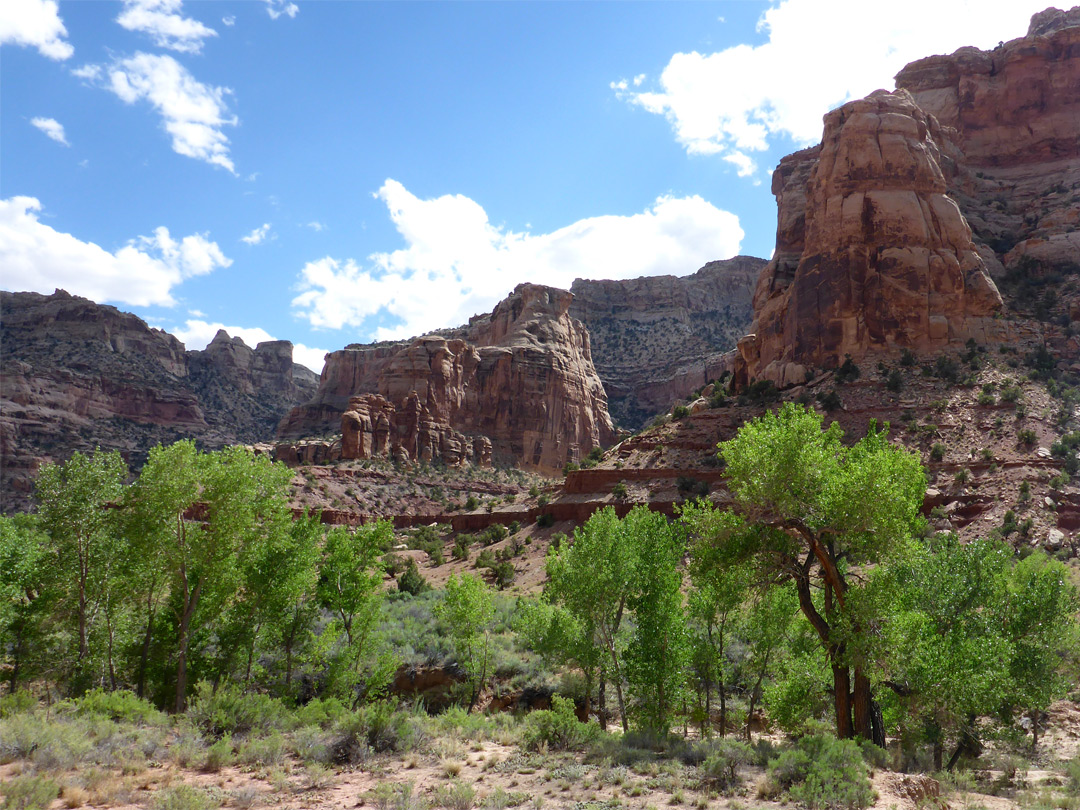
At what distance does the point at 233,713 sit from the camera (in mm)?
16266

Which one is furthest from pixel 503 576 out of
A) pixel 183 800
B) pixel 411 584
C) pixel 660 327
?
pixel 660 327

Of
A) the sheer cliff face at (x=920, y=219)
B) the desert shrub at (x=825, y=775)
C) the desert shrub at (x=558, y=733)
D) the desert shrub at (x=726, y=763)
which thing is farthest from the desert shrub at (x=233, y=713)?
the sheer cliff face at (x=920, y=219)

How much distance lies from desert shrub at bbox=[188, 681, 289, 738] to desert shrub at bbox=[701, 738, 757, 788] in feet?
34.2

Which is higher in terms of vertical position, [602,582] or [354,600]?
[602,582]

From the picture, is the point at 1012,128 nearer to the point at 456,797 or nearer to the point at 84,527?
the point at 456,797

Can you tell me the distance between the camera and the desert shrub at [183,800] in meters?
9.73

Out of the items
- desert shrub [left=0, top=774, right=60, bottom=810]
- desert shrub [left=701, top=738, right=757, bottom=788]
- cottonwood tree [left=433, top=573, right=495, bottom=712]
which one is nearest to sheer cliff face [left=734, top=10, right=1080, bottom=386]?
cottonwood tree [left=433, top=573, right=495, bottom=712]

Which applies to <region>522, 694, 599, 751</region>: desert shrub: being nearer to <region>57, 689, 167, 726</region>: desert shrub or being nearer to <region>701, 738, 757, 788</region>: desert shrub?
<region>701, 738, 757, 788</region>: desert shrub

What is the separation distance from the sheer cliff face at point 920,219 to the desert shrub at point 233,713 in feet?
152

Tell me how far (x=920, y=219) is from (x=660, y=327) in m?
93.0

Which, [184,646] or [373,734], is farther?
[184,646]

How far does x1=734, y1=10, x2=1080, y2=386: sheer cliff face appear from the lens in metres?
51.8

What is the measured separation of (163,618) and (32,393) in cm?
10301

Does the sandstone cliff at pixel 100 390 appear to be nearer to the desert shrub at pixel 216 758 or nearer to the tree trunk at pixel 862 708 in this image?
the desert shrub at pixel 216 758
